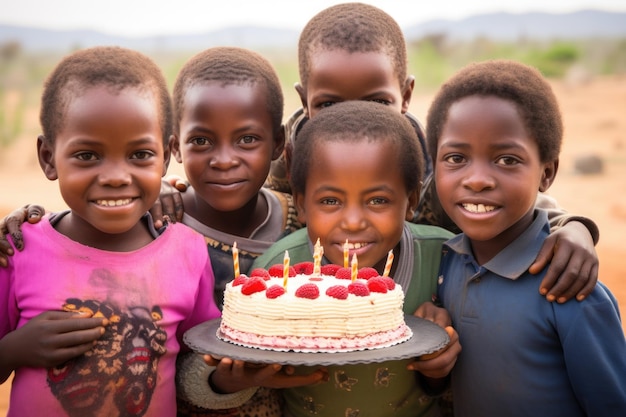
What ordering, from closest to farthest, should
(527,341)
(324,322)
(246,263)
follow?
(324,322) < (527,341) < (246,263)

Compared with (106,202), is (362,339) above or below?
below

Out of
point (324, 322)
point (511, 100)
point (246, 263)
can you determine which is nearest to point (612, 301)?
point (511, 100)

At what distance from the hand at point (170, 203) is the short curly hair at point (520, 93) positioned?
4.81ft

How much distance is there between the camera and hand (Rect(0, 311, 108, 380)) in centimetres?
301

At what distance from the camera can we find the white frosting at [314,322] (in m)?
2.96

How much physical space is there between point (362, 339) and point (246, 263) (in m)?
1.16

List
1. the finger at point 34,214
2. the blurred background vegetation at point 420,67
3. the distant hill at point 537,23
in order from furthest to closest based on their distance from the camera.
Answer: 1. the distant hill at point 537,23
2. the blurred background vegetation at point 420,67
3. the finger at point 34,214

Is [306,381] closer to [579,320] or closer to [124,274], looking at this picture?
[124,274]

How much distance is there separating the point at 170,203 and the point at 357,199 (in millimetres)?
1165

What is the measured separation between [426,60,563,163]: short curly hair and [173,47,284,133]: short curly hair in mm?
1022

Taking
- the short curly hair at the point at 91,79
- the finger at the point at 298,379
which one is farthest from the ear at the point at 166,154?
the finger at the point at 298,379

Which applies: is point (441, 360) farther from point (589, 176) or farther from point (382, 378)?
point (589, 176)

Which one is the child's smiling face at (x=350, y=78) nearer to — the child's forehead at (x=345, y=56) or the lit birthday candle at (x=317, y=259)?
the child's forehead at (x=345, y=56)

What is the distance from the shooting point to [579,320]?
10.0ft
